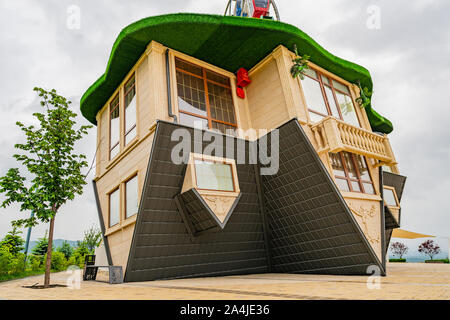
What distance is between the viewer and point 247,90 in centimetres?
1100

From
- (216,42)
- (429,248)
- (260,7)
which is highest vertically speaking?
(260,7)

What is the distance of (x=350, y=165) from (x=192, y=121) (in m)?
5.75

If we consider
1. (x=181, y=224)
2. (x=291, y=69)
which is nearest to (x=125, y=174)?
(x=181, y=224)

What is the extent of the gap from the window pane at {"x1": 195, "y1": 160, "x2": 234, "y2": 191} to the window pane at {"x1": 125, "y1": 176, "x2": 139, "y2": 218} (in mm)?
2344

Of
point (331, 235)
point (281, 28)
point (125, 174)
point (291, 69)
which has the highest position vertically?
point (281, 28)

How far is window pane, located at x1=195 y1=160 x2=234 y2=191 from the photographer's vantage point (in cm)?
811

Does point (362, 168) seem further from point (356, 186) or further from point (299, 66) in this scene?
point (299, 66)

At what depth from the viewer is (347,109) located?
441 inches

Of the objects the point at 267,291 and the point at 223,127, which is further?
the point at 223,127

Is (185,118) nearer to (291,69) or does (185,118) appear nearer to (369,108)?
(291,69)

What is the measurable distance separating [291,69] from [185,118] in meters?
4.07

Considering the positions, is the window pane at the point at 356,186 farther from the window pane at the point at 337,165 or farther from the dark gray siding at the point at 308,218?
the dark gray siding at the point at 308,218

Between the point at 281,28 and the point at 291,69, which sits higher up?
the point at 281,28

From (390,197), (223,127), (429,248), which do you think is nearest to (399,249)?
(429,248)
